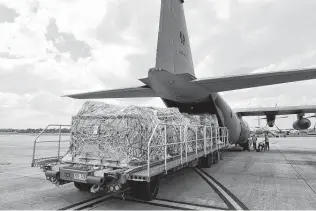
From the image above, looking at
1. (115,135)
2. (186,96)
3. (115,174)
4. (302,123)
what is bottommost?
(115,174)

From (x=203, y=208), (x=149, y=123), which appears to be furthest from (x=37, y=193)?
(x=203, y=208)

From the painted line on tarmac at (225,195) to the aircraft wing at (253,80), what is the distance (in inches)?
140

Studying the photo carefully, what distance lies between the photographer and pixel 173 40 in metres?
8.71

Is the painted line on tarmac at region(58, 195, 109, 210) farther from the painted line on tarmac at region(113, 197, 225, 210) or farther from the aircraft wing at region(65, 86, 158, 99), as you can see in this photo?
the aircraft wing at region(65, 86, 158, 99)

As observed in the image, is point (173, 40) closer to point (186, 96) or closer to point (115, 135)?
point (186, 96)

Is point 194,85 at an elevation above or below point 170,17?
below

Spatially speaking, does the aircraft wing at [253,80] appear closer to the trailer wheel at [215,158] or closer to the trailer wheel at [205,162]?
the trailer wheel at [205,162]

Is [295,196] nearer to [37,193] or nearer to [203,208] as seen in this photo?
[203,208]

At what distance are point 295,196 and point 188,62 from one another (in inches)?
241

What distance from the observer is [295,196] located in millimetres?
6227

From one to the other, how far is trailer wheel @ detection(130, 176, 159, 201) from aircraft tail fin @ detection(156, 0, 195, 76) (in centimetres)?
387

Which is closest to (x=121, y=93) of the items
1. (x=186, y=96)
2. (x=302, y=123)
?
(x=186, y=96)

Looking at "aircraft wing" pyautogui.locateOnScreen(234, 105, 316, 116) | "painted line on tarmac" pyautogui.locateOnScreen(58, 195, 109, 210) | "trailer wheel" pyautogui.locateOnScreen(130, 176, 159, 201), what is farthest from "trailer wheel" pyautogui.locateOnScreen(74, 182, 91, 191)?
"aircraft wing" pyautogui.locateOnScreen(234, 105, 316, 116)

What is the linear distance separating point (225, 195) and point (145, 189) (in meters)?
2.27
